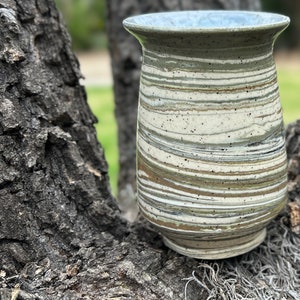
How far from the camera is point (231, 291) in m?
1.19

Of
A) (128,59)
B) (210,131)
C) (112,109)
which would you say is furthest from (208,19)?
(112,109)

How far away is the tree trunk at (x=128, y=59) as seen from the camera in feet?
→ 6.79

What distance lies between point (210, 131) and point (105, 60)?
217 inches

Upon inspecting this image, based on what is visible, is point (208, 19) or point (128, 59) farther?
point (128, 59)

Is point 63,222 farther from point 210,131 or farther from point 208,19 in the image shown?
point 208,19

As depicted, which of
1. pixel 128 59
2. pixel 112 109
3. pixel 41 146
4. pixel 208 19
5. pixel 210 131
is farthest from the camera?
pixel 112 109

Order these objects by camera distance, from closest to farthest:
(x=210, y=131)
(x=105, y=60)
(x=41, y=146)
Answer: (x=210, y=131) < (x=41, y=146) < (x=105, y=60)

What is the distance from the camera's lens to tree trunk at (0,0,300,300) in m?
1.15

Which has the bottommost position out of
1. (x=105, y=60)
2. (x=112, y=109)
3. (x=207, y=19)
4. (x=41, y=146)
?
(x=105, y=60)

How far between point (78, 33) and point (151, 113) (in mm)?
5777

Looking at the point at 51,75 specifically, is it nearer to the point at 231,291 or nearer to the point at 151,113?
the point at 151,113

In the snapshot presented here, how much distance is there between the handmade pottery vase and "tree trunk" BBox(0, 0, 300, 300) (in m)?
0.10

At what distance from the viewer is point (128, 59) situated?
2145 millimetres

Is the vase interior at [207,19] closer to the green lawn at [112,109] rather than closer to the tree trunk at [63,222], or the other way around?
the tree trunk at [63,222]
